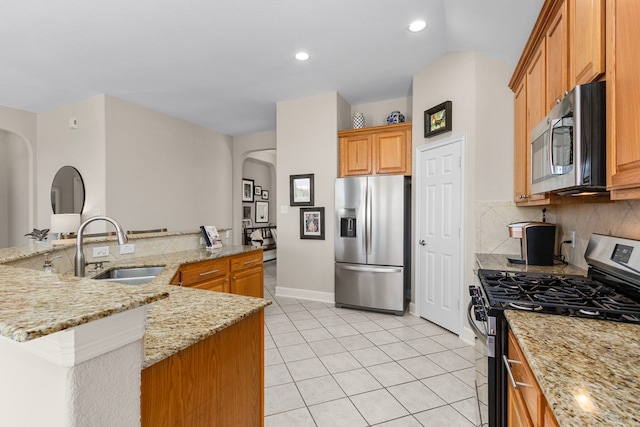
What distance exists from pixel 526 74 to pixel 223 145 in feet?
16.8

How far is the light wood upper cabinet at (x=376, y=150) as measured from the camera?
3.75 meters

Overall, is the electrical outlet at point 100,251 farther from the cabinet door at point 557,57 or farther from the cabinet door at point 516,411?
the cabinet door at point 557,57

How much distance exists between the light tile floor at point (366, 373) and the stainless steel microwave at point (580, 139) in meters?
1.46

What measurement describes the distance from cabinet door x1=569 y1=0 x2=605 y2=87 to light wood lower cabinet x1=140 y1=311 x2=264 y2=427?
1.60 meters

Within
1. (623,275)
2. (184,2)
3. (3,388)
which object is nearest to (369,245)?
(623,275)

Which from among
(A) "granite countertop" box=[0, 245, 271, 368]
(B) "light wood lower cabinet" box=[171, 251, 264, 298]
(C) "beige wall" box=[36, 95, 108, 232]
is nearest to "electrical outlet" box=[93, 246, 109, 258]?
(B) "light wood lower cabinet" box=[171, 251, 264, 298]

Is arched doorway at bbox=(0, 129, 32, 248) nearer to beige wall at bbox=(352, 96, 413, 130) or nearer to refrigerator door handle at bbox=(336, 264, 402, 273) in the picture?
refrigerator door handle at bbox=(336, 264, 402, 273)

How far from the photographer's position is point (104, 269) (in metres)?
2.20

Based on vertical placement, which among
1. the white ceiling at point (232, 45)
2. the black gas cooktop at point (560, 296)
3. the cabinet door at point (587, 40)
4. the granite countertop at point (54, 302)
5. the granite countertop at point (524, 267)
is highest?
the white ceiling at point (232, 45)

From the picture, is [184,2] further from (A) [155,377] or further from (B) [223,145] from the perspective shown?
(B) [223,145]

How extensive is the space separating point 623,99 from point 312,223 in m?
3.42

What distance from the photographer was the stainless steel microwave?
1125 millimetres

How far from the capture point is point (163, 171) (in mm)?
4695

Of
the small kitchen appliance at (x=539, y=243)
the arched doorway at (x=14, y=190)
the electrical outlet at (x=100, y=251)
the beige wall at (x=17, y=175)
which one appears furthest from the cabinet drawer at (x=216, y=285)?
the arched doorway at (x=14, y=190)
